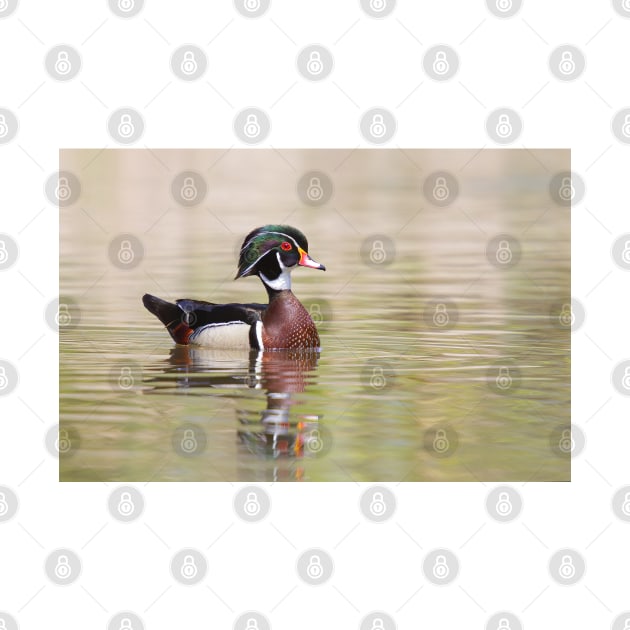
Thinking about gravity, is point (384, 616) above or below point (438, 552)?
below

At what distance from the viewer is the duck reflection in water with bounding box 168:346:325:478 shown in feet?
33.1

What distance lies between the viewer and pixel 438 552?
9734 millimetres

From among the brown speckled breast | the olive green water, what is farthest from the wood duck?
the olive green water

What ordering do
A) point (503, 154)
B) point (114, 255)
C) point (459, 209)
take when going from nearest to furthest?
Answer: point (114, 255)
point (459, 209)
point (503, 154)

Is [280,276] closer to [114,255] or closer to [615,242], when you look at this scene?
[615,242]

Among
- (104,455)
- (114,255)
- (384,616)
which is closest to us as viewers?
(384,616)

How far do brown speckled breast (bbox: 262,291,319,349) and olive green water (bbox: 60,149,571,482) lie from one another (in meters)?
0.22

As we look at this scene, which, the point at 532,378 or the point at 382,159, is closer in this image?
the point at 532,378

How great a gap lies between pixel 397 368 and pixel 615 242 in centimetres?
249

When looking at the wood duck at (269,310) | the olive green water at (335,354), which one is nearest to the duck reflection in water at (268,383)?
the olive green water at (335,354)

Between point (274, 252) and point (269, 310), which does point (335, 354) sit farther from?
point (274, 252)

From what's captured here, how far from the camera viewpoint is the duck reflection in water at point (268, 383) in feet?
33.1

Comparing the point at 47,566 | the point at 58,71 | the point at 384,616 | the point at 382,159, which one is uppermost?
the point at 382,159

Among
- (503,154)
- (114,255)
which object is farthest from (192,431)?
(503,154)
